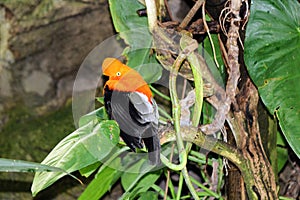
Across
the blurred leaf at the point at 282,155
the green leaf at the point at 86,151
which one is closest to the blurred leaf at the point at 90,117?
the green leaf at the point at 86,151

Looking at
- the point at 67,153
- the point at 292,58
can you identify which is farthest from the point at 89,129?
the point at 292,58

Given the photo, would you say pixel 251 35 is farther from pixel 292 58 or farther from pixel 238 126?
pixel 238 126

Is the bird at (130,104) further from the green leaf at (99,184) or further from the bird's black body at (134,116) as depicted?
the green leaf at (99,184)

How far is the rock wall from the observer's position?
1611 millimetres

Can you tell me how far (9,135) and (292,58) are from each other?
953 millimetres

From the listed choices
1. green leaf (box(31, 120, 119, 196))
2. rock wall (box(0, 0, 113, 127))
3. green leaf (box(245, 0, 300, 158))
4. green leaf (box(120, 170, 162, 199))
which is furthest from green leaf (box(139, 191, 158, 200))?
rock wall (box(0, 0, 113, 127))

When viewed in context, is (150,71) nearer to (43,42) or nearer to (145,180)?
(145,180)

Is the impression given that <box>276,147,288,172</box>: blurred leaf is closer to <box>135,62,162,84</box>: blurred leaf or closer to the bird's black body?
<box>135,62,162,84</box>: blurred leaf

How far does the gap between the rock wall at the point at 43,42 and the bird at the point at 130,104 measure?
688 millimetres

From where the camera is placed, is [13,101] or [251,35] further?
[13,101]

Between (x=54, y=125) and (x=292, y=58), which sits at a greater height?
(x=292, y=58)

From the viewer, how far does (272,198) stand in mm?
1105

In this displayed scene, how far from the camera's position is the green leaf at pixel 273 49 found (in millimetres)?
984

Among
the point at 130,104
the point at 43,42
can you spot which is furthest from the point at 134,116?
the point at 43,42
